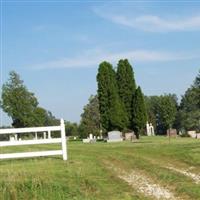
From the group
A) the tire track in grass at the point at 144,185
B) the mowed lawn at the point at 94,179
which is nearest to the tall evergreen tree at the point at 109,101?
the mowed lawn at the point at 94,179

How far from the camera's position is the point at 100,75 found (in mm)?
59031

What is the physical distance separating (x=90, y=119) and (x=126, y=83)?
1138 inches

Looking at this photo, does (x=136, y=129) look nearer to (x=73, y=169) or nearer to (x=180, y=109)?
(x=73, y=169)

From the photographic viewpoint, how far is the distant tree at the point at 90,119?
279ft

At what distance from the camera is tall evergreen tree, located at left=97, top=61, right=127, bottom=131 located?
5753 centimetres

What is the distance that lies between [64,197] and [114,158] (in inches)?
346

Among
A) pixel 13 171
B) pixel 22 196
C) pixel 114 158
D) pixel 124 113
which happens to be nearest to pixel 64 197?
pixel 22 196

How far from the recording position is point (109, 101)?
5859 centimetres

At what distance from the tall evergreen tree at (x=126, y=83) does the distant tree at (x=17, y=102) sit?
13585 millimetres

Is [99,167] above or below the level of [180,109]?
below

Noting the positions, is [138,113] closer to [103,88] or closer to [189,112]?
[103,88]

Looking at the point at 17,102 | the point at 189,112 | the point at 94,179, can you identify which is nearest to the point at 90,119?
the point at 17,102

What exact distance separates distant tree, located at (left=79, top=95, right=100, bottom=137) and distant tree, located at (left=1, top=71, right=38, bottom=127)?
17.5m

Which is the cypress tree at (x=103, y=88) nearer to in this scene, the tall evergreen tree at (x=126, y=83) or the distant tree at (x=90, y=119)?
the tall evergreen tree at (x=126, y=83)
